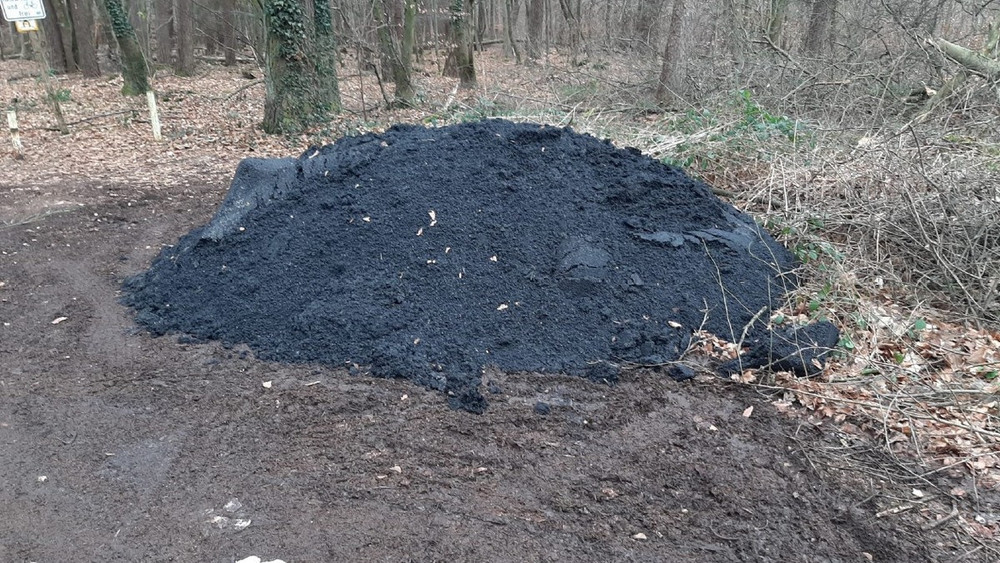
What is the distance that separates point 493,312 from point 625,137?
3936 millimetres

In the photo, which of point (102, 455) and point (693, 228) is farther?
point (693, 228)

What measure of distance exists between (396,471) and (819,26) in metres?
11.4

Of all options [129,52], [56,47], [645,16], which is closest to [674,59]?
[645,16]

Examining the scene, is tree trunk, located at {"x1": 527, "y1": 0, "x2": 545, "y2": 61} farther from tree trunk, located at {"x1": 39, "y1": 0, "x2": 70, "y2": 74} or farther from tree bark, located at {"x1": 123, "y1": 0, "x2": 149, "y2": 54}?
tree trunk, located at {"x1": 39, "y1": 0, "x2": 70, "y2": 74}

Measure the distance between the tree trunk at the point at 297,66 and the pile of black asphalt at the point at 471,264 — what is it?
200 inches

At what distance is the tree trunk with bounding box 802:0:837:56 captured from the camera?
1126 cm

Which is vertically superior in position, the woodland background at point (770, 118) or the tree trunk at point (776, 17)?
the tree trunk at point (776, 17)

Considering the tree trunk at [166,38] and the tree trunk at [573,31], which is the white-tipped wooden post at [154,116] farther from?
the tree trunk at [573,31]

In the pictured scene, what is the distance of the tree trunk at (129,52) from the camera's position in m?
12.3

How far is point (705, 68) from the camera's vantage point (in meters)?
10.7

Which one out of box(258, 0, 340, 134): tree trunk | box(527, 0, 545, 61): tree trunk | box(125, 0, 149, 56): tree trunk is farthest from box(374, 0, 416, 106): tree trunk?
box(125, 0, 149, 56): tree trunk

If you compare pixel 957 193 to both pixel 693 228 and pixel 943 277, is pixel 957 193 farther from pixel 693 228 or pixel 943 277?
pixel 693 228

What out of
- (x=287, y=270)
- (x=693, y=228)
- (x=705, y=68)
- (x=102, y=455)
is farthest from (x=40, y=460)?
(x=705, y=68)

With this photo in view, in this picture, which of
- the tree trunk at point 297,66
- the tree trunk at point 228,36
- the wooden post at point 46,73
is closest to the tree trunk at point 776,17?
the tree trunk at point 297,66
